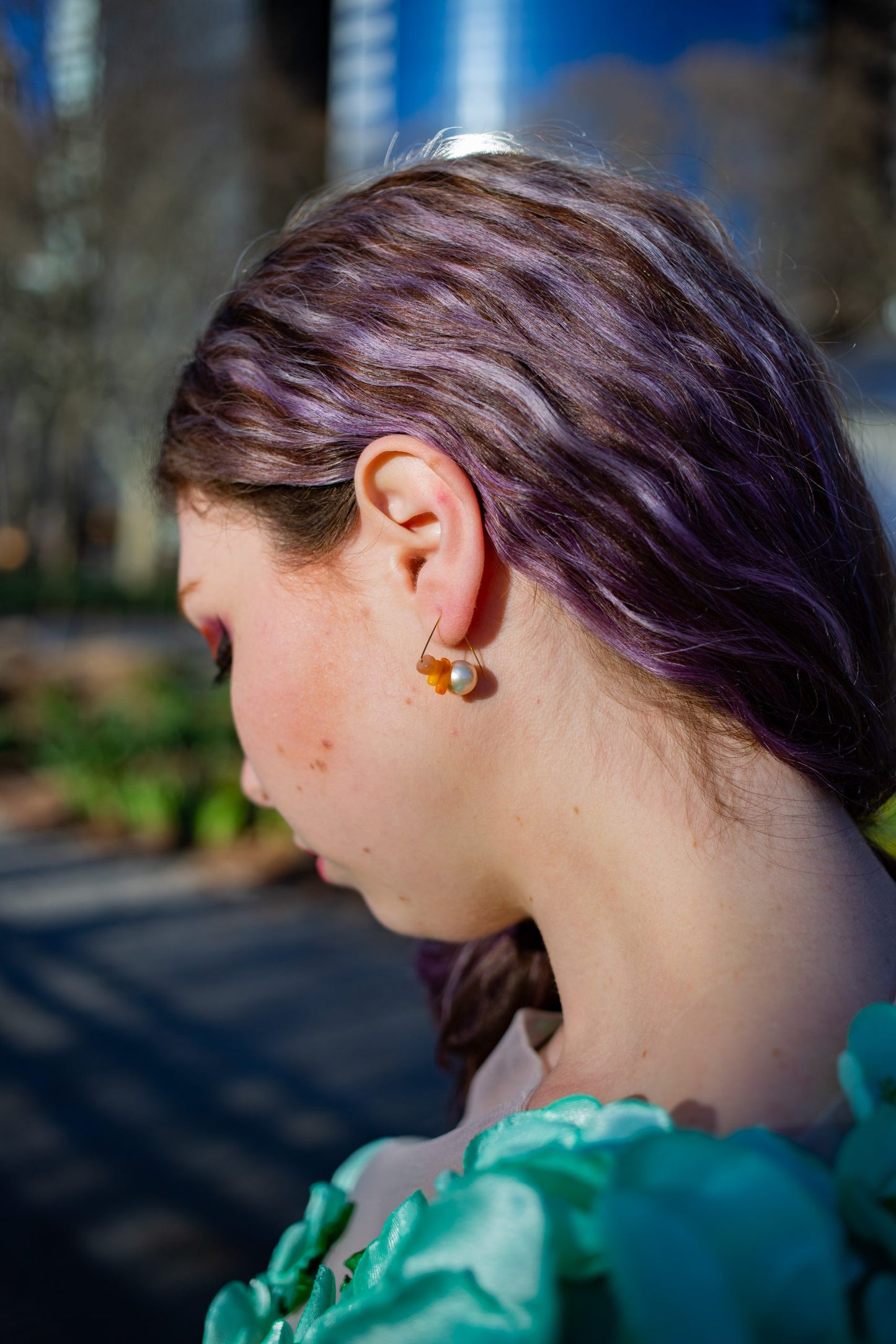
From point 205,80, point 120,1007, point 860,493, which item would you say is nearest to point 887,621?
point 860,493

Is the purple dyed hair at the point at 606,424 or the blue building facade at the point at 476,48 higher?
the blue building facade at the point at 476,48

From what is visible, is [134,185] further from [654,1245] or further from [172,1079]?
[654,1245]

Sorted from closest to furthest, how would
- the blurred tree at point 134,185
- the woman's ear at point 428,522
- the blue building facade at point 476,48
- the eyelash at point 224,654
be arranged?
the woman's ear at point 428,522, the eyelash at point 224,654, the blurred tree at point 134,185, the blue building facade at point 476,48

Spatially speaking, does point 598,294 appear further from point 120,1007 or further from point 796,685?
point 120,1007

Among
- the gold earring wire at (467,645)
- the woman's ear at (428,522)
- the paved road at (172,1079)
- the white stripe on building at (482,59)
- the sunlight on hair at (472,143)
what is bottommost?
the paved road at (172,1079)

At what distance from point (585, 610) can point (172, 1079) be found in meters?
3.43

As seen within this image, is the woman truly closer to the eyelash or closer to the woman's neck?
the woman's neck

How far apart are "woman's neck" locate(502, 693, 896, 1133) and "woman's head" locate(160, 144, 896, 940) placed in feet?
0.19

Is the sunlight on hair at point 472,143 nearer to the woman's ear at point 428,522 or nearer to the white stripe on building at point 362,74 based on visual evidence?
the woman's ear at point 428,522

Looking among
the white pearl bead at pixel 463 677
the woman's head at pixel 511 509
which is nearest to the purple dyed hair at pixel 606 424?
the woman's head at pixel 511 509

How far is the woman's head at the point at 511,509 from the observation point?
99 cm

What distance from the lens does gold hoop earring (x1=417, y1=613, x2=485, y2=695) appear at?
1.03 meters

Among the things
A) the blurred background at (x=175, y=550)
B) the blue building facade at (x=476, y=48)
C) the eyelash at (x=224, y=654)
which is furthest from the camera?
the blue building facade at (x=476, y=48)

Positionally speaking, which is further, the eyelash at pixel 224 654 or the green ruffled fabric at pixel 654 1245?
the eyelash at pixel 224 654
